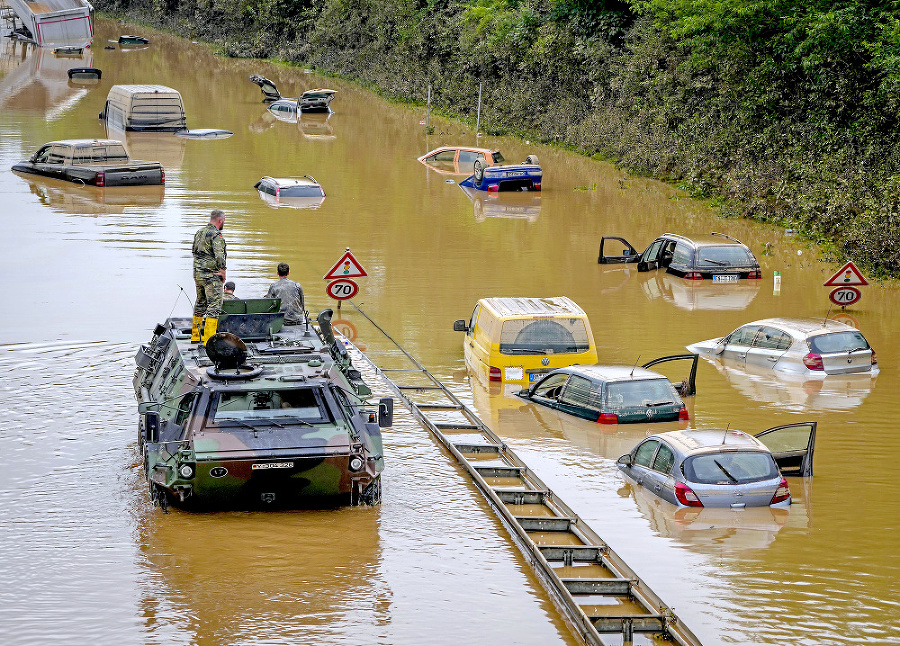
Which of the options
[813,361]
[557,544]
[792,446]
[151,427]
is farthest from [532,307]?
[151,427]

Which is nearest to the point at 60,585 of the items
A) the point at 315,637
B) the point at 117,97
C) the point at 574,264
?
the point at 315,637

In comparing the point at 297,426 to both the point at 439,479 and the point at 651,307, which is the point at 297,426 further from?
the point at 651,307

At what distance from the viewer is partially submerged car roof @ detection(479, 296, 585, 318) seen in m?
22.5

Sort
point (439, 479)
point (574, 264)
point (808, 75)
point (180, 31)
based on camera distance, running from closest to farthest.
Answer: point (439, 479) → point (574, 264) → point (808, 75) → point (180, 31)

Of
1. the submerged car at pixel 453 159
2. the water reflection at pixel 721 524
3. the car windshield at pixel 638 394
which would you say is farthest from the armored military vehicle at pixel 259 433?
the submerged car at pixel 453 159

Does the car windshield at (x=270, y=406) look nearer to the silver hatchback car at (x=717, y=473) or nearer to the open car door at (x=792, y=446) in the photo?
the silver hatchback car at (x=717, y=473)

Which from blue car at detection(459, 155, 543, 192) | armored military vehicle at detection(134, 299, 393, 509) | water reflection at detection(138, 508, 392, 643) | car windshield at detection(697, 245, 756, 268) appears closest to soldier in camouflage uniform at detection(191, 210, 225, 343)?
armored military vehicle at detection(134, 299, 393, 509)

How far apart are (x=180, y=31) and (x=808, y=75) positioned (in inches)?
3562

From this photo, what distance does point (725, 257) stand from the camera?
32125mm

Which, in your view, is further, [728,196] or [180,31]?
[180,31]

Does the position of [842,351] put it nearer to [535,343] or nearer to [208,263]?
[535,343]

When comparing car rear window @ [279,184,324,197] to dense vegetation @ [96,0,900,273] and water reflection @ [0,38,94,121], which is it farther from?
water reflection @ [0,38,94,121]

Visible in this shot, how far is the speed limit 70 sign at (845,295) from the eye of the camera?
28.0 meters

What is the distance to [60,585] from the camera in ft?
44.9
